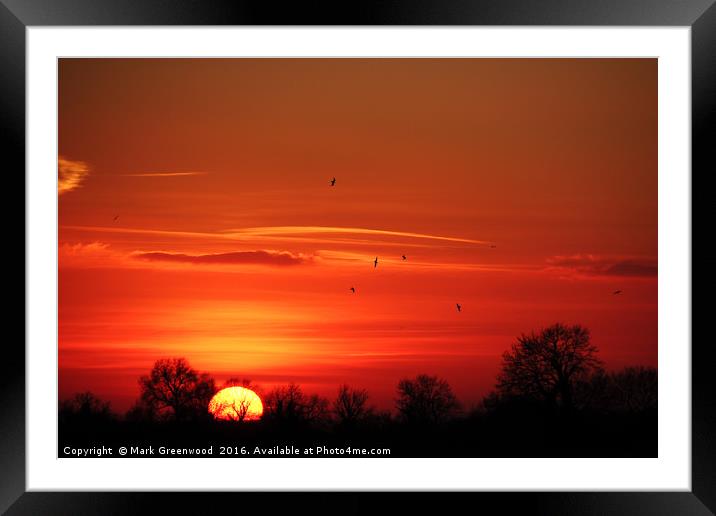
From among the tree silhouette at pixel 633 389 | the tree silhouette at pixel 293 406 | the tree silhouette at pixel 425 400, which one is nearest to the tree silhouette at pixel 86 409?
the tree silhouette at pixel 293 406

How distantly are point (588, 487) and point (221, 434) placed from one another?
1.34 meters

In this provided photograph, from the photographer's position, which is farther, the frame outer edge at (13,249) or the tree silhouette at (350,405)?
the tree silhouette at (350,405)

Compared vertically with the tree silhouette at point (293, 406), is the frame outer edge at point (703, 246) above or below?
above

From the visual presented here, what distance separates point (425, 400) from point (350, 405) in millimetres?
304

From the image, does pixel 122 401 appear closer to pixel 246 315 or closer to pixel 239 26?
pixel 246 315

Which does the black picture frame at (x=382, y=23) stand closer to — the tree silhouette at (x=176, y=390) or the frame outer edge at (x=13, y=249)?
the frame outer edge at (x=13, y=249)

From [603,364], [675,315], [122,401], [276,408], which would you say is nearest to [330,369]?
[276,408]

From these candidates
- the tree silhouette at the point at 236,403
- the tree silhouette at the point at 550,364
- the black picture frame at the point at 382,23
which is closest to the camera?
the black picture frame at the point at 382,23

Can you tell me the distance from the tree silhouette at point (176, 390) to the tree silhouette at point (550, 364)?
1.20m

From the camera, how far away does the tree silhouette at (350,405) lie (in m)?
3.47

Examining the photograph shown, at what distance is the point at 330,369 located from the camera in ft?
12.1

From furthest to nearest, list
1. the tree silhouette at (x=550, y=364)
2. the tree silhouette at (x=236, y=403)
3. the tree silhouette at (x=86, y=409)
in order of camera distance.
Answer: the tree silhouette at (x=550, y=364) → the tree silhouette at (x=236, y=403) → the tree silhouette at (x=86, y=409)

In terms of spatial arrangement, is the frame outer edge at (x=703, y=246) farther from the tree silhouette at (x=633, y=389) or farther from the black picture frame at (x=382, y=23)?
the tree silhouette at (x=633, y=389)

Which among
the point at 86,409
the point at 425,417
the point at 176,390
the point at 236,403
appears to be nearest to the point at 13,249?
the point at 86,409
